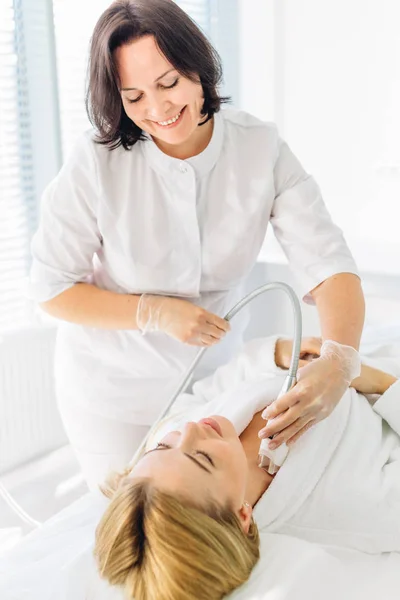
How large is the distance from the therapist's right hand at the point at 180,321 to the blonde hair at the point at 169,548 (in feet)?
1.42

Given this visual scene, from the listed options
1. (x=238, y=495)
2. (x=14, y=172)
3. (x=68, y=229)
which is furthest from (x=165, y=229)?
(x=14, y=172)

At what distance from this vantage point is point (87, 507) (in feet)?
4.77

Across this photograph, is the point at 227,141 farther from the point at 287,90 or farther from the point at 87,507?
the point at 287,90

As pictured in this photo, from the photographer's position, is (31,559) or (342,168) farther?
(342,168)

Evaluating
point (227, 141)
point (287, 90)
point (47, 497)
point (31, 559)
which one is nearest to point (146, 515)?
point (31, 559)

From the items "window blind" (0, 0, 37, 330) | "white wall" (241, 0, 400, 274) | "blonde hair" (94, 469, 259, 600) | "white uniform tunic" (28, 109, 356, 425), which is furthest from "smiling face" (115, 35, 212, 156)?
"white wall" (241, 0, 400, 274)

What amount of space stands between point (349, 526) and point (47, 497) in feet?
4.95

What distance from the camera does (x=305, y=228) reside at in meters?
1.64

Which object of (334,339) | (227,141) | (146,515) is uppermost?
(227,141)

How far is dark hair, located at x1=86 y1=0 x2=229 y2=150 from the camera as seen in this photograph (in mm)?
1386

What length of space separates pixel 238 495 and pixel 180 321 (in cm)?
45

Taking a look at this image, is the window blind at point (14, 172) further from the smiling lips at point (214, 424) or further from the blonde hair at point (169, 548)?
the blonde hair at point (169, 548)

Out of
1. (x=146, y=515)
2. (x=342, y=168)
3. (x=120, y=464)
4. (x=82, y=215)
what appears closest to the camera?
(x=146, y=515)

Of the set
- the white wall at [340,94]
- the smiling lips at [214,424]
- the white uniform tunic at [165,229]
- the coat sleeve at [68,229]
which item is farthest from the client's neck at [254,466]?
the white wall at [340,94]
